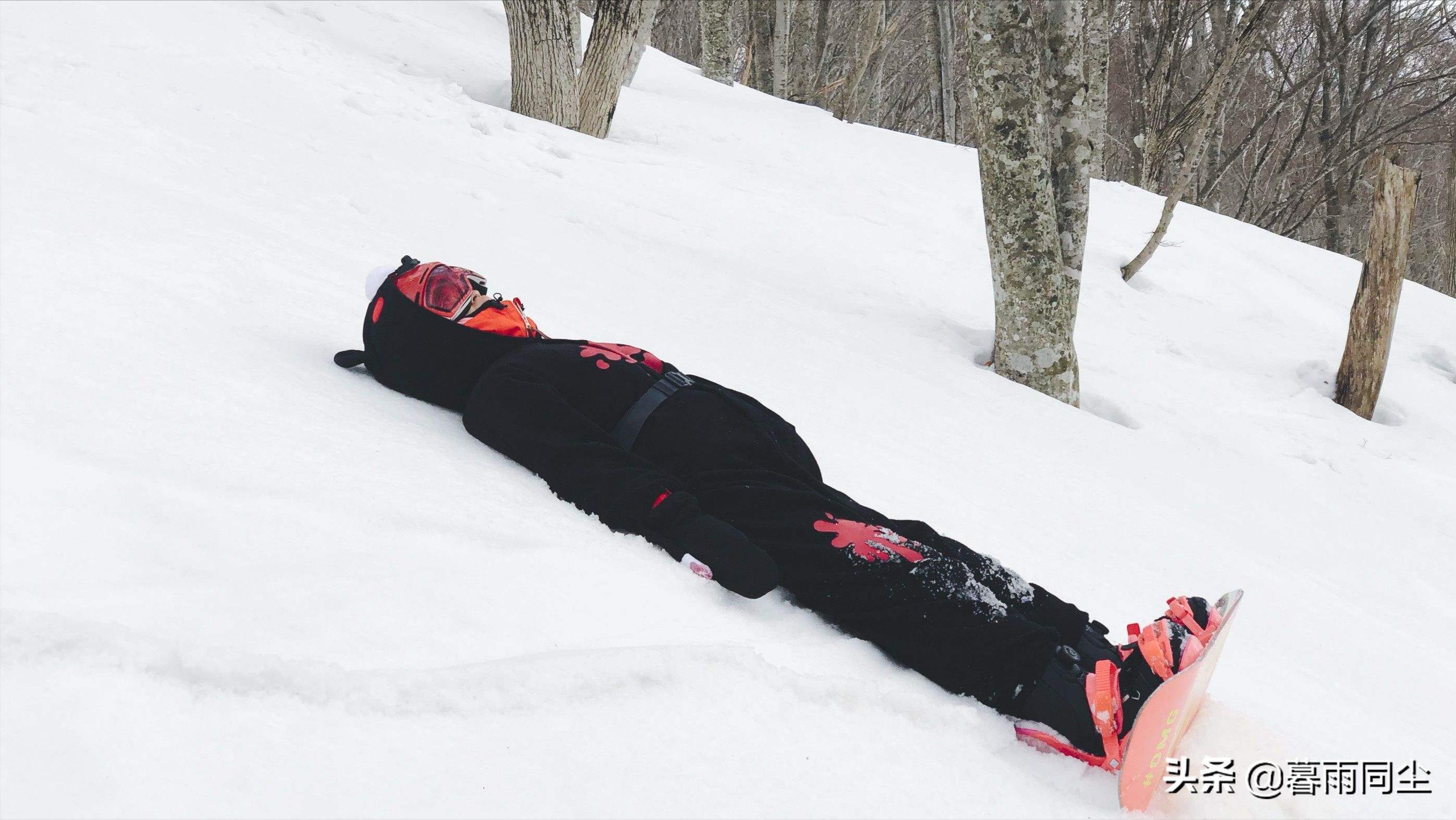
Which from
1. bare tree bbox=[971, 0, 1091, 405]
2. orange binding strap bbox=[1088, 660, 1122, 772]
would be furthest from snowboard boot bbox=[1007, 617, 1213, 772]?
bare tree bbox=[971, 0, 1091, 405]

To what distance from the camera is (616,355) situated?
239 cm

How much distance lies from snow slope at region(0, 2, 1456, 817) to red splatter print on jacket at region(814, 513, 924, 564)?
17 cm

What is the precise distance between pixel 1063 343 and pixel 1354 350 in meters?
1.96

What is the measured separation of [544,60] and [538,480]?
4.89 metres

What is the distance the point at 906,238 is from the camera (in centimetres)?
609

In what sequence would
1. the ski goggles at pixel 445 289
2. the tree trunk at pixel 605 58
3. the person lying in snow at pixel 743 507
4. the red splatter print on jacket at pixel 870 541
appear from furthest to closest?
1. the tree trunk at pixel 605 58
2. the ski goggles at pixel 445 289
3. the red splatter print on jacket at pixel 870 541
4. the person lying in snow at pixel 743 507

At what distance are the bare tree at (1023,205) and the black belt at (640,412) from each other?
2430 mm

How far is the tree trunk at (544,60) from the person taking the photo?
19.9 ft

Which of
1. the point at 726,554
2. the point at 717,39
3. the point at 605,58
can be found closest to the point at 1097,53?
the point at 605,58

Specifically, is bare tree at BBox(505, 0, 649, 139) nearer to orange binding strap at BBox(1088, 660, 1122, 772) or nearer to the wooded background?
the wooded background

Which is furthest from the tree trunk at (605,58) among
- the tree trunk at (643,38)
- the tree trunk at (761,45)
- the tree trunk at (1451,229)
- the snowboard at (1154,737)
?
the tree trunk at (1451,229)

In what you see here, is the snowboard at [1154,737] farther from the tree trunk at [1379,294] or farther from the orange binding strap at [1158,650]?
the tree trunk at [1379,294]

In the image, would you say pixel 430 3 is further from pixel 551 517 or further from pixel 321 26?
pixel 551 517

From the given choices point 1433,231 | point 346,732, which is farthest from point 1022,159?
point 1433,231
